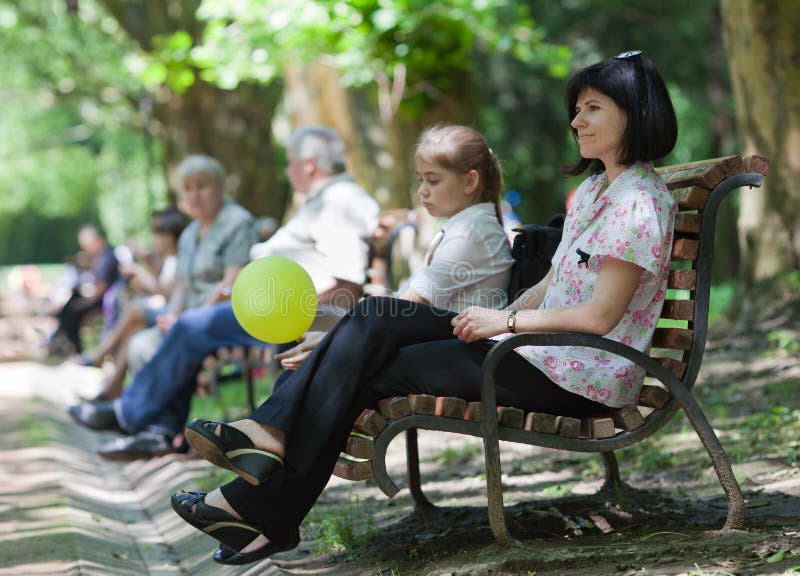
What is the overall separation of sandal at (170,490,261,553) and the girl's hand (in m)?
0.91

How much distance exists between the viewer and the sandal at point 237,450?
136 inches

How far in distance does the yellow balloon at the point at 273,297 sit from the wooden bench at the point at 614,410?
49 centimetres

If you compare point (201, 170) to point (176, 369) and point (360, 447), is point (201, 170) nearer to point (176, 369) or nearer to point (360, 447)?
point (176, 369)

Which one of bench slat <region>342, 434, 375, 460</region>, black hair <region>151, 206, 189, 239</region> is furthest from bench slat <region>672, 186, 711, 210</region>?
black hair <region>151, 206, 189, 239</region>

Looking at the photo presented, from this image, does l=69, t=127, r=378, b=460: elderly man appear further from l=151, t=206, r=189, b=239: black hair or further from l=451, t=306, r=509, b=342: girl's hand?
l=151, t=206, r=189, b=239: black hair

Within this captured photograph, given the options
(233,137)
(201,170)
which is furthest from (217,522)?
(233,137)

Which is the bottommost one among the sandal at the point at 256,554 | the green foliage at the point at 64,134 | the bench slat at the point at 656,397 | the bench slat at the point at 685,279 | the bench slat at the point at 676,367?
the sandal at the point at 256,554

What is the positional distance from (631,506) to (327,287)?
98.5 inches

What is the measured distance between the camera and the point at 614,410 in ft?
11.9

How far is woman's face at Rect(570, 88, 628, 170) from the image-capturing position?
3625mm

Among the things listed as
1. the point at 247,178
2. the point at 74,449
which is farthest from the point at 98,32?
the point at 74,449

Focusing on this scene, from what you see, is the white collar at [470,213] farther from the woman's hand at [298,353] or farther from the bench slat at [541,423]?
the bench slat at [541,423]

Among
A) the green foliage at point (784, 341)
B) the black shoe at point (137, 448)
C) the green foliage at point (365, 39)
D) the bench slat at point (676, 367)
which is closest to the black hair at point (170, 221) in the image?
the green foliage at point (365, 39)

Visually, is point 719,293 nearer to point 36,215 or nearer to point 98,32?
point 98,32
